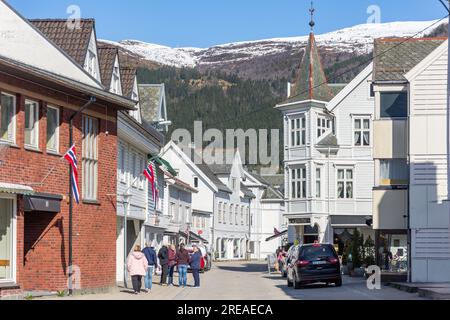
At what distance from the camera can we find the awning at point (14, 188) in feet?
76.2

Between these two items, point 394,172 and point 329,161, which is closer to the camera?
point 394,172

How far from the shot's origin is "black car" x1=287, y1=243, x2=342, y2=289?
113 ft

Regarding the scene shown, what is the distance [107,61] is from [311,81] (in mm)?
29736

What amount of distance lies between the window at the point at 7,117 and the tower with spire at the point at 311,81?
39.9 meters

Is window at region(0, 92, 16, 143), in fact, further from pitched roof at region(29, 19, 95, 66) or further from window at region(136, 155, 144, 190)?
window at region(136, 155, 144, 190)

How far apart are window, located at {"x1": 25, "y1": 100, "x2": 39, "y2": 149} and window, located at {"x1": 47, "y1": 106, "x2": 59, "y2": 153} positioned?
0.87 meters

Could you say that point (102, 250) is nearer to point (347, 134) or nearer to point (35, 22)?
point (35, 22)

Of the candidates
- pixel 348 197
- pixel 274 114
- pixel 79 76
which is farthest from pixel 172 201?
pixel 274 114

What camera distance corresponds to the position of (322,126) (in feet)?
209

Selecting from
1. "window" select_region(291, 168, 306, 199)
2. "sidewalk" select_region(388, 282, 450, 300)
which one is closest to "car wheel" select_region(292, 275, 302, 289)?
"sidewalk" select_region(388, 282, 450, 300)

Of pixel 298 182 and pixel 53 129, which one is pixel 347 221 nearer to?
pixel 298 182

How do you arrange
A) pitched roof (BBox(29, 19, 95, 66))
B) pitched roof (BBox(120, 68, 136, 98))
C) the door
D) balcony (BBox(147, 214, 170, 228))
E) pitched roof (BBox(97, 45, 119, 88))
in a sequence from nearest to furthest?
the door < pitched roof (BBox(29, 19, 95, 66)) < pitched roof (BBox(97, 45, 119, 88)) < pitched roof (BBox(120, 68, 136, 98)) < balcony (BBox(147, 214, 170, 228))

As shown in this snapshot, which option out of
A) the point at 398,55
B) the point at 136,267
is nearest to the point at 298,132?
the point at 398,55

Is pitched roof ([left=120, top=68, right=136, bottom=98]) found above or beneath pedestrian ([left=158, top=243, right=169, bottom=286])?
above
